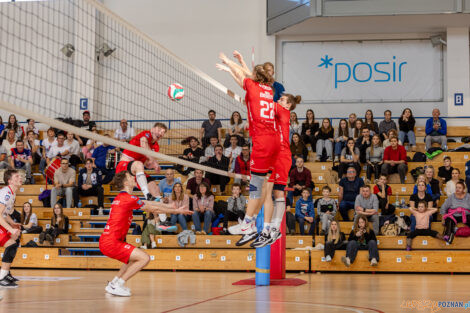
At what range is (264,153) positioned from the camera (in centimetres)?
748

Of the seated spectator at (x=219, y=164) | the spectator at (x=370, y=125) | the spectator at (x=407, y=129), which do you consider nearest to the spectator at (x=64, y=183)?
the seated spectator at (x=219, y=164)

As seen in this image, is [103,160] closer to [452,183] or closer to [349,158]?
[349,158]

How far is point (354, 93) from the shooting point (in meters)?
21.4

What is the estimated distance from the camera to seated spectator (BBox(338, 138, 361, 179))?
16244 mm

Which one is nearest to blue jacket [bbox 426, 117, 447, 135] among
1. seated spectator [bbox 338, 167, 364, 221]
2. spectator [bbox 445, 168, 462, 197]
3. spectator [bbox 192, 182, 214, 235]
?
spectator [bbox 445, 168, 462, 197]

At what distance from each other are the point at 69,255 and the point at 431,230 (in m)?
8.49

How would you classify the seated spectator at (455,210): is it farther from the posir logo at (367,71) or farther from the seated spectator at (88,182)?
the seated spectator at (88,182)

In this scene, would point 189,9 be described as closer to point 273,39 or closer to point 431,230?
point 273,39

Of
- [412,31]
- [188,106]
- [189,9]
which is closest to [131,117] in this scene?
[188,106]

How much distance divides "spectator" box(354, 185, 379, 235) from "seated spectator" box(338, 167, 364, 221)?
0.50 m

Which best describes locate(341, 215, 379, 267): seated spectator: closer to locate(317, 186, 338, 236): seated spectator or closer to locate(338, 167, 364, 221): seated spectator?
locate(317, 186, 338, 236): seated spectator

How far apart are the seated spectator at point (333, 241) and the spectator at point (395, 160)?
323 cm

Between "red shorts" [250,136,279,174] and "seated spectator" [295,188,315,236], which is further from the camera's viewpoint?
"seated spectator" [295,188,315,236]

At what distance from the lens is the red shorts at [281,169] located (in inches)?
312
